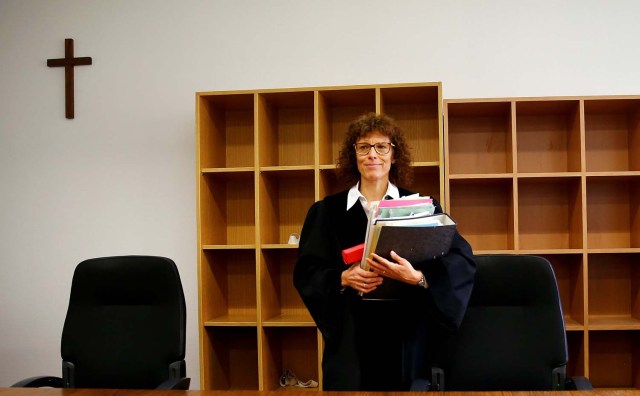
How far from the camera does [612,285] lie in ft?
11.6

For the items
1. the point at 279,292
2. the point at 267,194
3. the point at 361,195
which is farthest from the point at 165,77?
the point at 361,195

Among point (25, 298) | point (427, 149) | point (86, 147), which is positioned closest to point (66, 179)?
point (86, 147)

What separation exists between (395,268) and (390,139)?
2.06 feet

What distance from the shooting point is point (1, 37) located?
4000 mm

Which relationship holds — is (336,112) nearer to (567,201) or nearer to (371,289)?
(567,201)

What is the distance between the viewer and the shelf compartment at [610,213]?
3521 mm

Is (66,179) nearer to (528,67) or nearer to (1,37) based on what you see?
(1,37)

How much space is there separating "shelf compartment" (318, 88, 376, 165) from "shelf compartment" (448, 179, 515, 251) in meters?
0.69

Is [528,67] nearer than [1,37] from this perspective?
Yes

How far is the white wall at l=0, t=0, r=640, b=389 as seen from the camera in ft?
11.9

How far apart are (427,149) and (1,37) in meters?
2.80

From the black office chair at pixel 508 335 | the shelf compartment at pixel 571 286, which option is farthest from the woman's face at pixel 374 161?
the shelf compartment at pixel 571 286

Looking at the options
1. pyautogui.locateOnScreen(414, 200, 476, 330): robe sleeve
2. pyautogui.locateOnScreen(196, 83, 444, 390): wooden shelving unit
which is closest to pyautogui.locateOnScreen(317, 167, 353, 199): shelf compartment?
pyautogui.locateOnScreen(196, 83, 444, 390): wooden shelving unit

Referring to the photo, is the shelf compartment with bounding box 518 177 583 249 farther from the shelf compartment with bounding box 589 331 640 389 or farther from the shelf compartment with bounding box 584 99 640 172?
the shelf compartment with bounding box 589 331 640 389
